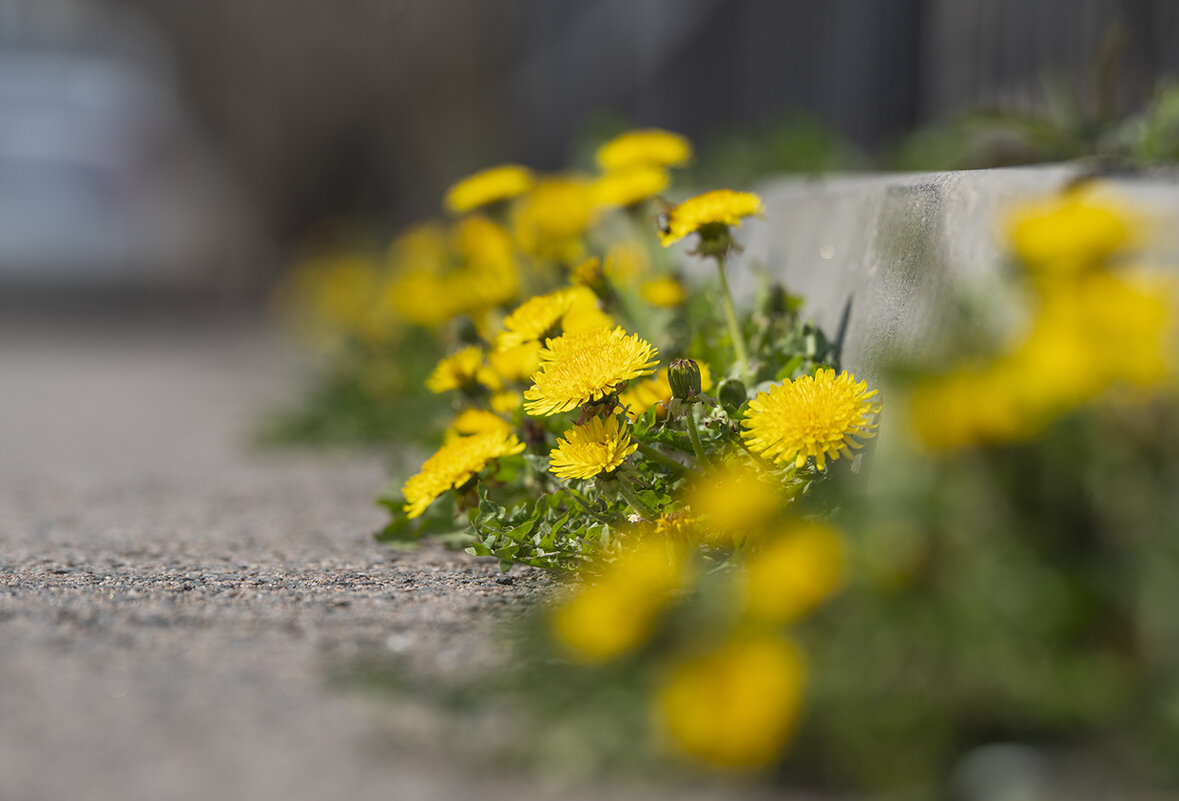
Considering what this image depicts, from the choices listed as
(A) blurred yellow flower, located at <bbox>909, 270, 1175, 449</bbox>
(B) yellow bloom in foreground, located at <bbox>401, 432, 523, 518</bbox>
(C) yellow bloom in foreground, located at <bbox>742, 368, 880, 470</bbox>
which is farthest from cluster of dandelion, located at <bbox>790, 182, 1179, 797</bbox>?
(B) yellow bloom in foreground, located at <bbox>401, 432, 523, 518</bbox>

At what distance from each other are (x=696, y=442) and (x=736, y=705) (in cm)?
59

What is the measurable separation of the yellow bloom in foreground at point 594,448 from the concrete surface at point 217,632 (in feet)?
0.69

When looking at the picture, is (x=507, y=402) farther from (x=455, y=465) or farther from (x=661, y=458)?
(x=661, y=458)

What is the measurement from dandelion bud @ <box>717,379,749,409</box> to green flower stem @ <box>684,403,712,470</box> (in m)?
0.07

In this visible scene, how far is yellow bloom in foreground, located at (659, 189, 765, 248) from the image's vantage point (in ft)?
5.43

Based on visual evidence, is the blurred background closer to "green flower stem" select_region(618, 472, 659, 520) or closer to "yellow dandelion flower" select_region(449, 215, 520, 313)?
"yellow dandelion flower" select_region(449, 215, 520, 313)

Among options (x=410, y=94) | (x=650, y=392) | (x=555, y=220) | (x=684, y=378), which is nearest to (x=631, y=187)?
(x=555, y=220)

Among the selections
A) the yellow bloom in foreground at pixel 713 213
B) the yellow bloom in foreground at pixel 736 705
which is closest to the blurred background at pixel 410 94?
the yellow bloom in foreground at pixel 713 213

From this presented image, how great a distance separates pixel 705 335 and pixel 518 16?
789 cm

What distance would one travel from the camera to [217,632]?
1411mm

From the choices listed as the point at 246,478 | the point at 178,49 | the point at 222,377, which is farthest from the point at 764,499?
the point at 178,49

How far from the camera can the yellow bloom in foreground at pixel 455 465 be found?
1.62 meters

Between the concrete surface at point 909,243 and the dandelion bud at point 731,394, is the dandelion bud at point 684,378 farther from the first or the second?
the concrete surface at point 909,243

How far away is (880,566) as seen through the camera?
108cm
